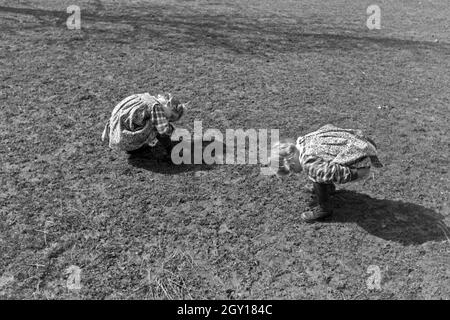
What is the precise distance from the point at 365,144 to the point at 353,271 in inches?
33.2

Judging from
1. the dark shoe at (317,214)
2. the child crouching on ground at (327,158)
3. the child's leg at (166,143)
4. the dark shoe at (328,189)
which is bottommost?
the dark shoe at (317,214)

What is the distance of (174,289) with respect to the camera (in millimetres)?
3166

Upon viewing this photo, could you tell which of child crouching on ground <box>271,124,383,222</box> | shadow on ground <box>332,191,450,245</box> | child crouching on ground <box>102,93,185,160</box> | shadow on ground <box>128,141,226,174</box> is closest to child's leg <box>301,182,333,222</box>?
child crouching on ground <box>271,124,383,222</box>

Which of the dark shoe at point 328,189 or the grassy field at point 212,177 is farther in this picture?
the dark shoe at point 328,189

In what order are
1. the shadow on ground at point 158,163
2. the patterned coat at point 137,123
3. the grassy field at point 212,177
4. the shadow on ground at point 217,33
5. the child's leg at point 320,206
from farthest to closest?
the shadow on ground at point 217,33 < the shadow on ground at point 158,163 < the patterned coat at point 137,123 < the child's leg at point 320,206 < the grassy field at point 212,177

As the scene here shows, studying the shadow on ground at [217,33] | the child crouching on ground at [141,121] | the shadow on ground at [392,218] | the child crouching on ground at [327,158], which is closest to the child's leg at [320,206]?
the child crouching on ground at [327,158]

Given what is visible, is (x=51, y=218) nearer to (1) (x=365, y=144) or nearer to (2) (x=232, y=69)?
(1) (x=365, y=144)

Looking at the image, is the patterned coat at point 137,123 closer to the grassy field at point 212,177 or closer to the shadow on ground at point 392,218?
the grassy field at point 212,177

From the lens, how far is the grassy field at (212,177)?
10.8ft

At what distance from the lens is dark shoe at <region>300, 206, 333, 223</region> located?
12.2 feet

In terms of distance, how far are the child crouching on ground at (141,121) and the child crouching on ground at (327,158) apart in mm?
1007

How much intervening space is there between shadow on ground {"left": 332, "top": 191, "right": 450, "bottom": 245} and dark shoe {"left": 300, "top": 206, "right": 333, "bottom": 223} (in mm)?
113

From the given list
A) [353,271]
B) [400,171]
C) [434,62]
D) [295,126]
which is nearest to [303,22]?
[434,62]

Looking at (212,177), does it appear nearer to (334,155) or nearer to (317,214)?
(317,214)
